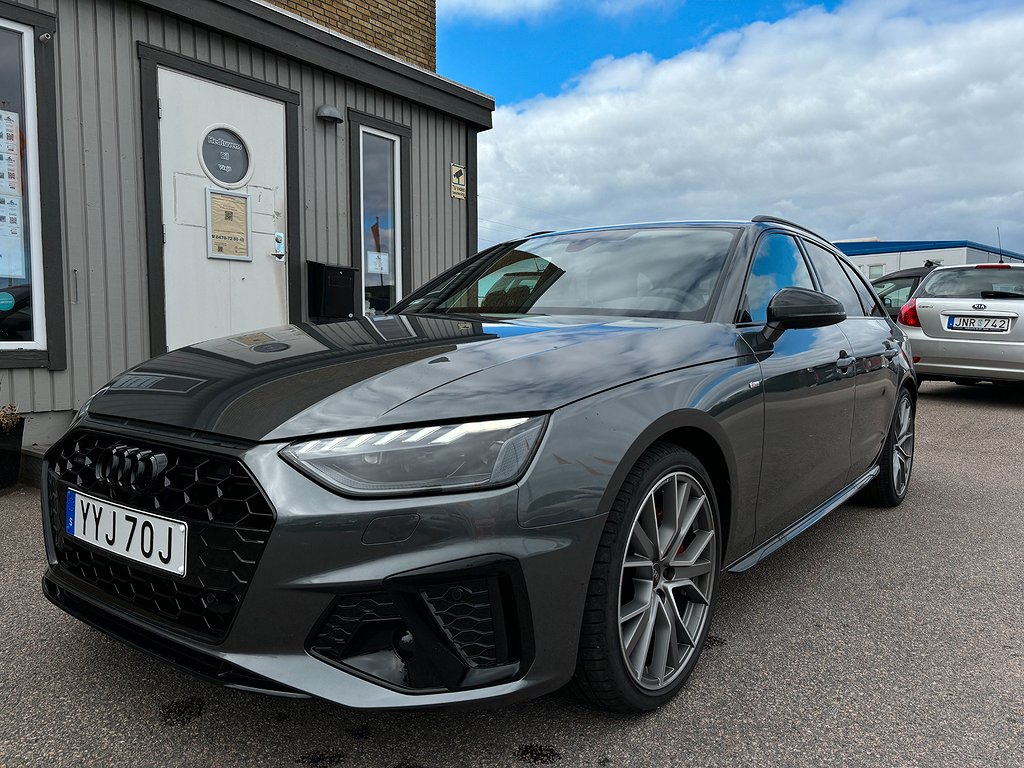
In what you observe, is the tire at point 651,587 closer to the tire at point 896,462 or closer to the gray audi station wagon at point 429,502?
the gray audi station wagon at point 429,502

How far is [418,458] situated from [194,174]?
503 centimetres

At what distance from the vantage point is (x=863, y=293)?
4.23 metres

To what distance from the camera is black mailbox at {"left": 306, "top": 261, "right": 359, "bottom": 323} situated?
6.56 metres

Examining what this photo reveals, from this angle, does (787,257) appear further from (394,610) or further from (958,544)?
(394,610)

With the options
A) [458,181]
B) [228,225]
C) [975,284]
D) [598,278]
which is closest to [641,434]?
[598,278]

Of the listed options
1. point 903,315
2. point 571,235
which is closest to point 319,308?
point 571,235

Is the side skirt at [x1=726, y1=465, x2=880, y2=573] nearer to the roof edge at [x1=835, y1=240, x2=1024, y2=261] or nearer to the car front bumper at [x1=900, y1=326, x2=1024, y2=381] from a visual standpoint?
the car front bumper at [x1=900, y1=326, x2=1024, y2=381]

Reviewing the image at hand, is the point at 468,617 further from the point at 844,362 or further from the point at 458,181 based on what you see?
the point at 458,181

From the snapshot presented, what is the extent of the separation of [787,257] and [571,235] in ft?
2.96

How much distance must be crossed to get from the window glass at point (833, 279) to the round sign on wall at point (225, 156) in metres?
4.47

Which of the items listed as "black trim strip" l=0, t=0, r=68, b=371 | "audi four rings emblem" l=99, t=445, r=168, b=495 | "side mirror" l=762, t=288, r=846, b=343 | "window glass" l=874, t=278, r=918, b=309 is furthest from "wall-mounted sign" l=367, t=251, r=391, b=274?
"window glass" l=874, t=278, r=918, b=309

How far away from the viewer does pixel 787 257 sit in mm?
3242

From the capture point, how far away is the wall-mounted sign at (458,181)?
324 inches

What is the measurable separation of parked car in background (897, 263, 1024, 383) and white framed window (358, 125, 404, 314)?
532 cm
